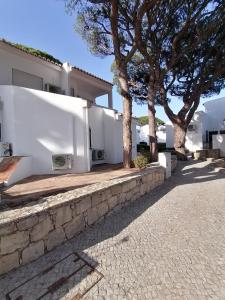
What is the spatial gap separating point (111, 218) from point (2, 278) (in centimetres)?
281

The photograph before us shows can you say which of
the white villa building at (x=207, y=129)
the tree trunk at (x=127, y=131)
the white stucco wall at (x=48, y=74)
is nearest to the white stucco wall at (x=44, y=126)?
the tree trunk at (x=127, y=131)

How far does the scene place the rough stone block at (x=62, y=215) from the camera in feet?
13.5

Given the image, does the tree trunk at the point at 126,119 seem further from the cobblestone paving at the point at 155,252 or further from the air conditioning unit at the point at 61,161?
the cobblestone paving at the point at 155,252

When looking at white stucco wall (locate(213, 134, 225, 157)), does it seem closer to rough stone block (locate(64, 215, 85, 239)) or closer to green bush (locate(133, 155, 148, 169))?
green bush (locate(133, 155, 148, 169))

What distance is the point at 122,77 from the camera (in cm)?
961

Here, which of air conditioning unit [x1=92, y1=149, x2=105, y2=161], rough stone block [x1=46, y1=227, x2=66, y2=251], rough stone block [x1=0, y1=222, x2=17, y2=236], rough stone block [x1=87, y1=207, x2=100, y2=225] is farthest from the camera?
air conditioning unit [x1=92, y1=149, x2=105, y2=161]

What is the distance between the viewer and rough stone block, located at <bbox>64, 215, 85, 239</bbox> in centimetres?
439

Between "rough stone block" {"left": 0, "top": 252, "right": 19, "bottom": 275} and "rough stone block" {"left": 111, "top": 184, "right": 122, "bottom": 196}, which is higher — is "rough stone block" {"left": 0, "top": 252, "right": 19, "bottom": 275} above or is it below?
below

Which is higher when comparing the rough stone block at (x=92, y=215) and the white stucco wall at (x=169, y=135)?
the white stucco wall at (x=169, y=135)

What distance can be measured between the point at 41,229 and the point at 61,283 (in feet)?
3.06

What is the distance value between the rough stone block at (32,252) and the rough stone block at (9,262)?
118 mm

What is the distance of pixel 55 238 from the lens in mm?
4117

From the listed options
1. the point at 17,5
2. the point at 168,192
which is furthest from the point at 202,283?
the point at 17,5

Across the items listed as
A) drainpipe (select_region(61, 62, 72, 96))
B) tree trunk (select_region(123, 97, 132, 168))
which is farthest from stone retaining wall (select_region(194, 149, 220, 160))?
drainpipe (select_region(61, 62, 72, 96))
